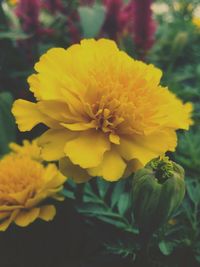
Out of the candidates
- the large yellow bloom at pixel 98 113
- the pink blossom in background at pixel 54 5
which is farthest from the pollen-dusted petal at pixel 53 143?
the pink blossom in background at pixel 54 5

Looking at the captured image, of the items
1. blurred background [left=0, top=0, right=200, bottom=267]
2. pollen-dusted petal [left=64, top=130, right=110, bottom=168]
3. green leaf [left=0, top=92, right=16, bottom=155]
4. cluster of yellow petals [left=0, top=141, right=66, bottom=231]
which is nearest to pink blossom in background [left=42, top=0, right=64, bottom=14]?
blurred background [left=0, top=0, right=200, bottom=267]

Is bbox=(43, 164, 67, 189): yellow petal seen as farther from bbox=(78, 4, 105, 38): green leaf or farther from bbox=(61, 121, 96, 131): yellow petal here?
bbox=(78, 4, 105, 38): green leaf

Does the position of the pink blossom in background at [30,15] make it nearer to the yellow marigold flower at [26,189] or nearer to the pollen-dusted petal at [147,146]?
the yellow marigold flower at [26,189]

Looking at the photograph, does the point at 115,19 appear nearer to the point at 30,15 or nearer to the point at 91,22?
the point at 91,22

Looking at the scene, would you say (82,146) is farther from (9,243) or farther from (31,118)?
(9,243)

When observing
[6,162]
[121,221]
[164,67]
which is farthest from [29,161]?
[164,67]

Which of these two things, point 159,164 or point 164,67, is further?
point 164,67
